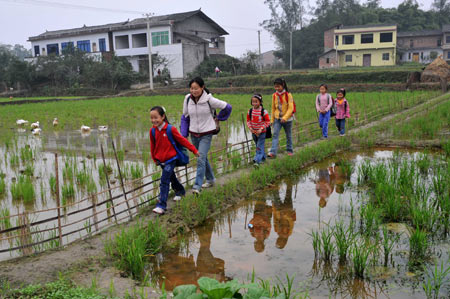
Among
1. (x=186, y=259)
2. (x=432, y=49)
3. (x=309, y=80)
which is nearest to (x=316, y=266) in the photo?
(x=186, y=259)

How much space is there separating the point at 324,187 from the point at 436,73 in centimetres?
1856

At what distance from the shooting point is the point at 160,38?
34.4 metres

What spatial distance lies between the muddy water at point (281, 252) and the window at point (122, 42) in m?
33.7

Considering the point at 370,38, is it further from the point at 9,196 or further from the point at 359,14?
the point at 9,196

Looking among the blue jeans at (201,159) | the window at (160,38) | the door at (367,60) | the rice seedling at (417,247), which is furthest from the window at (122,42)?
the rice seedling at (417,247)

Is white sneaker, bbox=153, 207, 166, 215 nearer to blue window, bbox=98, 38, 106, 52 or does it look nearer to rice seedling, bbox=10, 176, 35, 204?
rice seedling, bbox=10, 176, 35, 204

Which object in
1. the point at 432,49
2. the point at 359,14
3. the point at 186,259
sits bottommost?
the point at 186,259

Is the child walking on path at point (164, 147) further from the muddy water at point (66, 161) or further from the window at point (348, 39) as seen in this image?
the window at point (348, 39)

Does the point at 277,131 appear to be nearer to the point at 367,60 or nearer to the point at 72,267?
the point at 72,267

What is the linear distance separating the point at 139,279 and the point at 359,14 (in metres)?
48.5

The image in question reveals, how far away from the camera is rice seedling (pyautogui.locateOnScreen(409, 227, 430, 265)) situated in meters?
3.21

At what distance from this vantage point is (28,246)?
361cm

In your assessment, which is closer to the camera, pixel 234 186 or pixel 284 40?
pixel 234 186

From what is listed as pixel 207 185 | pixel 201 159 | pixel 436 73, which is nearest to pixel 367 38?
pixel 436 73
